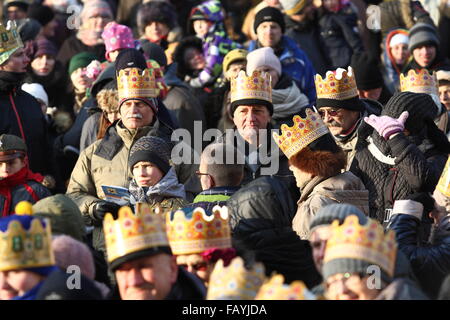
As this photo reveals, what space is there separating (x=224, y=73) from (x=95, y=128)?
2.07 metres

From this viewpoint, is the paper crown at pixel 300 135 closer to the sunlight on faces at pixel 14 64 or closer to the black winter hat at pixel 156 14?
the sunlight on faces at pixel 14 64

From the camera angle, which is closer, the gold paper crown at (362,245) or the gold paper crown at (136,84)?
the gold paper crown at (362,245)

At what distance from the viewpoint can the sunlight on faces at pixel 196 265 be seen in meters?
8.19

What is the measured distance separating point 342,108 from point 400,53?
455cm

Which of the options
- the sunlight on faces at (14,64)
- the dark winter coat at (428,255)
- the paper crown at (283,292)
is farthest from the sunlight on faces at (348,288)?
the sunlight on faces at (14,64)

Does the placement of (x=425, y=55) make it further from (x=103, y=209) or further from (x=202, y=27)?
(x=103, y=209)

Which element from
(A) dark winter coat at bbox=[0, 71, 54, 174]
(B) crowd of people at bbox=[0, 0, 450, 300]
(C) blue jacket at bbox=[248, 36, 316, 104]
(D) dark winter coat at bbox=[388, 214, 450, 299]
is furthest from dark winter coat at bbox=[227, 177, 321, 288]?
(C) blue jacket at bbox=[248, 36, 316, 104]

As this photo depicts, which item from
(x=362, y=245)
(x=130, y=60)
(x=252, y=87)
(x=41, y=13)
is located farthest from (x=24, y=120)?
(x=362, y=245)

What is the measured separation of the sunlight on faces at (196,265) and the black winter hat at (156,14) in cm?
719

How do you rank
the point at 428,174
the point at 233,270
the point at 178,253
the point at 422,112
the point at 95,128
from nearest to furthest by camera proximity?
the point at 233,270
the point at 178,253
the point at 428,174
the point at 422,112
the point at 95,128

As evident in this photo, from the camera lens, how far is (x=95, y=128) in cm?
1252

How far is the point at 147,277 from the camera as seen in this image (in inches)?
290

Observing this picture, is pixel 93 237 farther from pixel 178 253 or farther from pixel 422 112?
pixel 422 112
